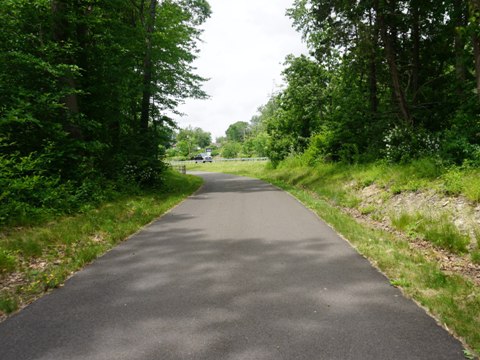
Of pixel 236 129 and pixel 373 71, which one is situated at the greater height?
pixel 236 129

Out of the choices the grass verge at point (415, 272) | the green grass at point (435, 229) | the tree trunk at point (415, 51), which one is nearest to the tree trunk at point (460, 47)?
the tree trunk at point (415, 51)

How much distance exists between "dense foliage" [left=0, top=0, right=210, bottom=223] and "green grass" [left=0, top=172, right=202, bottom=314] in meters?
0.94

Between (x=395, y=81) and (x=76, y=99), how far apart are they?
42.8 feet

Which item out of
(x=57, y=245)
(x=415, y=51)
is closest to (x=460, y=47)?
(x=415, y=51)

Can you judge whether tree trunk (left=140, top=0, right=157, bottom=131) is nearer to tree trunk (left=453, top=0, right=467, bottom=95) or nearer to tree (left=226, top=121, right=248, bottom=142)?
tree trunk (left=453, top=0, right=467, bottom=95)

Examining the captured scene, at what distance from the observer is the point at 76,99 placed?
41.1ft

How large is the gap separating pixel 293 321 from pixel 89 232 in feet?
20.7

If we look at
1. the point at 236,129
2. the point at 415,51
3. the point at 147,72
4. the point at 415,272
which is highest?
the point at 236,129

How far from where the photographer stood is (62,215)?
918 cm

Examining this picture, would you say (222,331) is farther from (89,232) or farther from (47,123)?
(47,123)

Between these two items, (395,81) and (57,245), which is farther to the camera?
(395,81)

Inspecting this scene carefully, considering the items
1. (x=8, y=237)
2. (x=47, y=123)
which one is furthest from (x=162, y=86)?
(x=8, y=237)

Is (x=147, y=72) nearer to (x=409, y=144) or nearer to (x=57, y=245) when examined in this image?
(x=57, y=245)

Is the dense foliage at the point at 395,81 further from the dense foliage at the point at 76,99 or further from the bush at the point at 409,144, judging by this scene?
the dense foliage at the point at 76,99
